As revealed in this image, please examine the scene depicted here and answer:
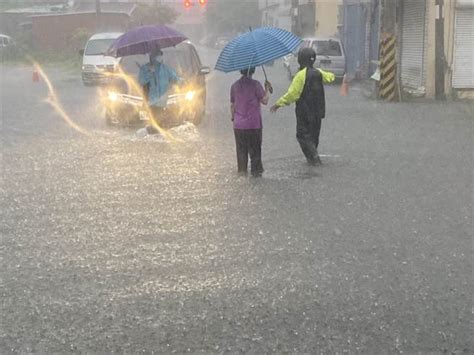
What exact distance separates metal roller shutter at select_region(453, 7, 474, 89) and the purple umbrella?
10.1m

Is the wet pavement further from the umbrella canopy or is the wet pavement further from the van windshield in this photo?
the van windshield

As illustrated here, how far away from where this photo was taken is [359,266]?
552 cm

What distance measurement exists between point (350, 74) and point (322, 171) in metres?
19.2

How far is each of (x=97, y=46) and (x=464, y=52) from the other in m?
14.3

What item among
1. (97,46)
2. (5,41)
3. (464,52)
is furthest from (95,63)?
(5,41)

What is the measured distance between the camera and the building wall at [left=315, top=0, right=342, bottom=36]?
39375 mm

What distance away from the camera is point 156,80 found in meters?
12.1

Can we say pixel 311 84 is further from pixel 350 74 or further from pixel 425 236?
pixel 350 74

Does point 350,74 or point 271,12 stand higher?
point 271,12

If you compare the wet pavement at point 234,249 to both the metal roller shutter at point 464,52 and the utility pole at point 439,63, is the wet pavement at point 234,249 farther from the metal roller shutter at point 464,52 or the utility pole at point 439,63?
the metal roller shutter at point 464,52

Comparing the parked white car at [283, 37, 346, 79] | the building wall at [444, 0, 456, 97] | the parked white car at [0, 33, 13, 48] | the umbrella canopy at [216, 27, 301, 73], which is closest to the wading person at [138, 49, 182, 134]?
the umbrella canopy at [216, 27, 301, 73]

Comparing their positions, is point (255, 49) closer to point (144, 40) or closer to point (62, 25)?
point (144, 40)

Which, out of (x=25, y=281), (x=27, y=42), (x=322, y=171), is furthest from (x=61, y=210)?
(x=27, y=42)

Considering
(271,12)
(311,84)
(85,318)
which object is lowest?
(85,318)
